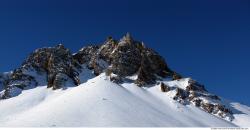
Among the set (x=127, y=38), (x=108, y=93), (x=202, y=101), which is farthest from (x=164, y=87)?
(x=127, y=38)

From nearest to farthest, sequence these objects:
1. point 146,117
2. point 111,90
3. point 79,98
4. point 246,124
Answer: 1. point 146,117
2. point 79,98
3. point 111,90
4. point 246,124

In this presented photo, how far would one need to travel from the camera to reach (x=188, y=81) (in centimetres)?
9419

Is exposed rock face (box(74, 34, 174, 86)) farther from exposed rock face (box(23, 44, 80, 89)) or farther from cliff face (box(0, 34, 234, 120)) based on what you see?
exposed rock face (box(23, 44, 80, 89))

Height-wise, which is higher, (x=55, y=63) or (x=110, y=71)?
(x=55, y=63)

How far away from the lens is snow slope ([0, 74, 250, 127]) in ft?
163

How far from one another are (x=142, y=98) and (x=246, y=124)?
2427 centimetres

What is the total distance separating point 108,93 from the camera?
223ft

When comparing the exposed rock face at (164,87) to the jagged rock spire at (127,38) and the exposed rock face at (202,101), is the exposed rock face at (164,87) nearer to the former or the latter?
the exposed rock face at (202,101)

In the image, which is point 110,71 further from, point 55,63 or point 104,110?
point 104,110

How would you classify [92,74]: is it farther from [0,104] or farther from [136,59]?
[0,104]

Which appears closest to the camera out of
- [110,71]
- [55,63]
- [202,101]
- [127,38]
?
[202,101]

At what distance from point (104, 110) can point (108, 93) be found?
13.2 metres

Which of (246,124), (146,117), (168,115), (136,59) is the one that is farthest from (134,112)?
(136,59)

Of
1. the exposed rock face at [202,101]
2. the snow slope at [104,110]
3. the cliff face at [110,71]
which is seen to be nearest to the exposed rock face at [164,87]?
the cliff face at [110,71]
